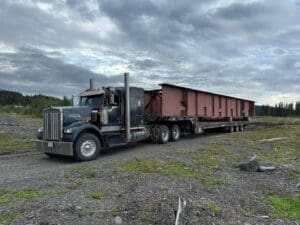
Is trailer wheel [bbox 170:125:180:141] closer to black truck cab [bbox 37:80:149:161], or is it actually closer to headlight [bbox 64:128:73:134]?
black truck cab [bbox 37:80:149:161]

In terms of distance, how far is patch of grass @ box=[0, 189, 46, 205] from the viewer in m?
7.06

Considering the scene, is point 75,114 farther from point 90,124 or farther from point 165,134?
point 165,134

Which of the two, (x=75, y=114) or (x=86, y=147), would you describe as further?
(x=75, y=114)

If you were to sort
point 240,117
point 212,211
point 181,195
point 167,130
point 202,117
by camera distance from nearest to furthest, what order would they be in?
point 212,211, point 181,195, point 167,130, point 202,117, point 240,117

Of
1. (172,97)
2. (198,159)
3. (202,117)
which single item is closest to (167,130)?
(172,97)

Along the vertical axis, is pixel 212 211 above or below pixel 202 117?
below

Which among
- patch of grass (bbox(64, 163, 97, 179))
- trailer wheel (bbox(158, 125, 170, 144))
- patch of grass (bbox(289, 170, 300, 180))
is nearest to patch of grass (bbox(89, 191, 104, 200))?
patch of grass (bbox(64, 163, 97, 179))

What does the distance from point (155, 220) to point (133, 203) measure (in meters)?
0.93

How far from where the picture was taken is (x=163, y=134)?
19.0 meters

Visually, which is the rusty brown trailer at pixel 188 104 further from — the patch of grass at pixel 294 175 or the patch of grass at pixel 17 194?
the patch of grass at pixel 17 194

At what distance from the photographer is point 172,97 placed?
19641 mm

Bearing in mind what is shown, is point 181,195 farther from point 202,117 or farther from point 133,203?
point 202,117

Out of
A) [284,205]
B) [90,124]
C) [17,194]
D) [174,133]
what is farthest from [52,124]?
[284,205]

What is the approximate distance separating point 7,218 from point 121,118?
9643 millimetres
